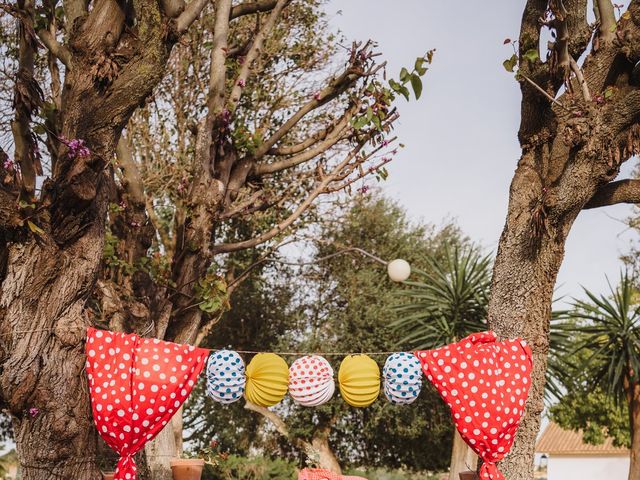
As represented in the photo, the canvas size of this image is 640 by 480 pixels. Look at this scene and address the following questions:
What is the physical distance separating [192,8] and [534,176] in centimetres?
369

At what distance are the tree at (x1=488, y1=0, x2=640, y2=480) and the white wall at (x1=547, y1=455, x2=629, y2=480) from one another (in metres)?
34.2

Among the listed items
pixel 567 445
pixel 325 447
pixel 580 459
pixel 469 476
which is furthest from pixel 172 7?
pixel 567 445

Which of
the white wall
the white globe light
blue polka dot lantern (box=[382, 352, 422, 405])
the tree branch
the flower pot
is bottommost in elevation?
the white wall

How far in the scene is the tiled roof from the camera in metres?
37.8

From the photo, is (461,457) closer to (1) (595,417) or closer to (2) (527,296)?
(2) (527,296)

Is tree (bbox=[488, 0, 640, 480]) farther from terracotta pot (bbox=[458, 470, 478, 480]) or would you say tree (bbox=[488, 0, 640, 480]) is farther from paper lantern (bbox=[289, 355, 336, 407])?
paper lantern (bbox=[289, 355, 336, 407])

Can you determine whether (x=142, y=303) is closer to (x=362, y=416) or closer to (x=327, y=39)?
(x=327, y=39)

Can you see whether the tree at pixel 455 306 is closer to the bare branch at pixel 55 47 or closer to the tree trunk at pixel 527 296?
the tree trunk at pixel 527 296

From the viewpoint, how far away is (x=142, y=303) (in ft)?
30.2

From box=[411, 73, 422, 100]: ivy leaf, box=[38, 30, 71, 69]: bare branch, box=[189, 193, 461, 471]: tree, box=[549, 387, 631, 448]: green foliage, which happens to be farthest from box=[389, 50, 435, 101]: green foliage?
box=[549, 387, 631, 448]: green foliage

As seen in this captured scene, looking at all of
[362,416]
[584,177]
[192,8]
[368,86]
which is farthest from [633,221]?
[192,8]

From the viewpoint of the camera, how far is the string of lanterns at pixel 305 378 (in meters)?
7.05

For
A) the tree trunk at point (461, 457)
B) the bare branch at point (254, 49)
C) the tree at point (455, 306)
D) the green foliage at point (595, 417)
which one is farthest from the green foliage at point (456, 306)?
the green foliage at point (595, 417)

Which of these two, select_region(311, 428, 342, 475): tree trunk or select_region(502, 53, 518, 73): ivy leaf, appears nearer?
select_region(502, 53, 518, 73): ivy leaf
